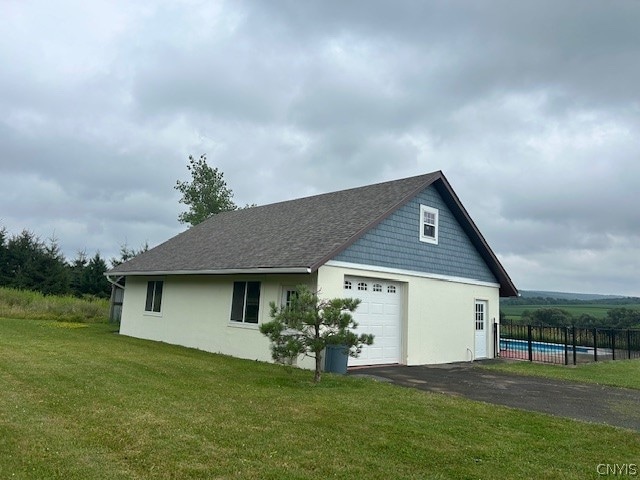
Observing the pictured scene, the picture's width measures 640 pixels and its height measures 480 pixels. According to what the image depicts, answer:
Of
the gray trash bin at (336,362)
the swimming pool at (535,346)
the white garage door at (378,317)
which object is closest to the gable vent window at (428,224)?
the white garage door at (378,317)

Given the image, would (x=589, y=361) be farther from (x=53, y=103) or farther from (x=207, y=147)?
(x=207, y=147)

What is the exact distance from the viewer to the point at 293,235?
14883 millimetres

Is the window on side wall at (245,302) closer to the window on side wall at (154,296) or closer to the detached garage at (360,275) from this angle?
the detached garage at (360,275)

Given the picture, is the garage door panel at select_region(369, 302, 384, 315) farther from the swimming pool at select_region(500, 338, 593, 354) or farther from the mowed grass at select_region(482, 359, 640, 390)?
the swimming pool at select_region(500, 338, 593, 354)

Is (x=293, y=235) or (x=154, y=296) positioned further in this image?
(x=154, y=296)

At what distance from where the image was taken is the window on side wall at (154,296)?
18.5 meters

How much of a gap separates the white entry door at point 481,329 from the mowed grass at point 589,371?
1.26 meters

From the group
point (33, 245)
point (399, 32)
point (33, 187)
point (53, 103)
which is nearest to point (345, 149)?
point (399, 32)

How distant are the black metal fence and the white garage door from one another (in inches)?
225

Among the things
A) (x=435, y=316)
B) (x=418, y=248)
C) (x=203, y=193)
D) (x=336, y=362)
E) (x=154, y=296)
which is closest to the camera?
(x=336, y=362)

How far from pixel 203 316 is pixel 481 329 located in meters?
9.99

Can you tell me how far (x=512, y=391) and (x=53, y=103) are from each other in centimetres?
1870

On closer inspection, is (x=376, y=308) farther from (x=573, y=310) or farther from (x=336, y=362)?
(x=573, y=310)

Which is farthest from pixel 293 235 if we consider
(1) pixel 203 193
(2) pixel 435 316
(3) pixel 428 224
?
(1) pixel 203 193
